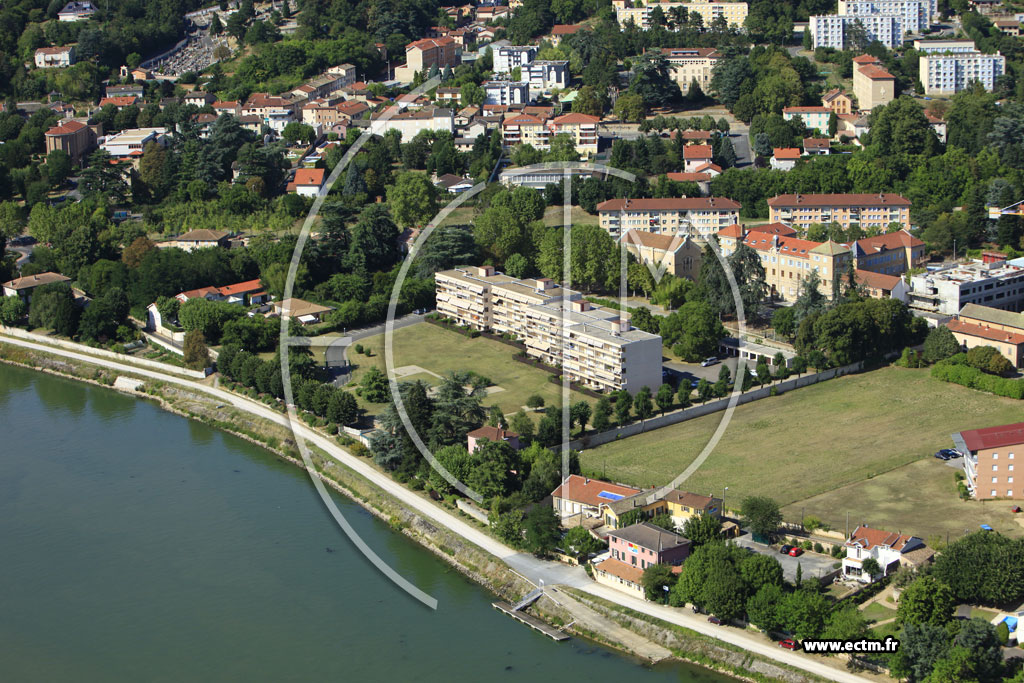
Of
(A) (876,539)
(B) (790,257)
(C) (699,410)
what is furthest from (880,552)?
(B) (790,257)

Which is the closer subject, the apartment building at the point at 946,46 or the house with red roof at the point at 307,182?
the house with red roof at the point at 307,182

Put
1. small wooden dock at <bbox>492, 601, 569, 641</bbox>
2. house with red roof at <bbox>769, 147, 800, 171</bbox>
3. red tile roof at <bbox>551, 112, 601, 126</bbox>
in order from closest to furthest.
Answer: small wooden dock at <bbox>492, 601, 569, 641</bbox>, house with red roof at <bbox>769, 147, 800, 171</bbox>, red tile roof at <bbox>551, 112, 601, 126</bbox>

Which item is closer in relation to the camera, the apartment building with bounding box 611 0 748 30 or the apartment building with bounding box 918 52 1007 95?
the apartment building with bounding box 918 52 1007 95

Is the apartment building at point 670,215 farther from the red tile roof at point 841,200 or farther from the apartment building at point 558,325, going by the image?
the apartment building at point 558,325

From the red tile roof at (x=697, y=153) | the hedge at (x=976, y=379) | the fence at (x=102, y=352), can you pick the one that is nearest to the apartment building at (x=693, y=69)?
the red tile roof at (x=697, y=153)

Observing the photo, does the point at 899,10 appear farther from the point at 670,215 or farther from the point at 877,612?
the point at 877,612

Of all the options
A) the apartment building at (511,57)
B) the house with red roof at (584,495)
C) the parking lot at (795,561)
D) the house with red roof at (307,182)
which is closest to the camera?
the parking lot at (795,561)

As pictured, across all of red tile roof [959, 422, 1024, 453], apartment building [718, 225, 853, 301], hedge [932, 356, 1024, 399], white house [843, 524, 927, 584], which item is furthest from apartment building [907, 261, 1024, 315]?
white house [843, 524, 927, 584]

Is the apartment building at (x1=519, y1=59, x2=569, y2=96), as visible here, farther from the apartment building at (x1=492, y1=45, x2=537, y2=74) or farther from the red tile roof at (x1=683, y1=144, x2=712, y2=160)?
the red tile roof at (x1=683, y1=144, x2=712, y2=160)
